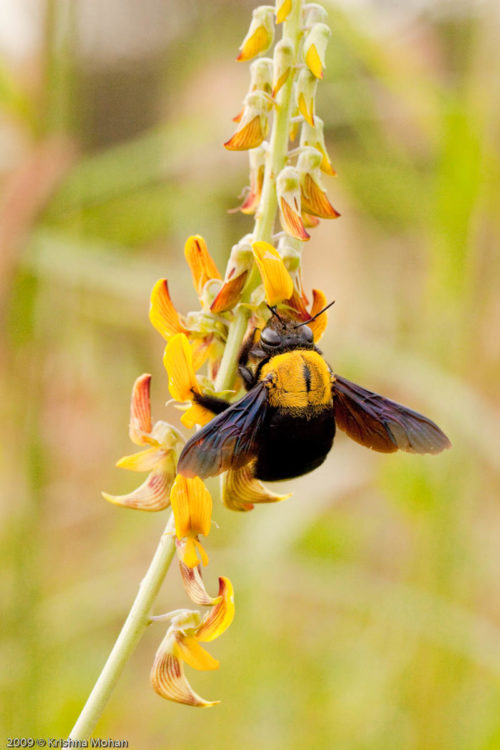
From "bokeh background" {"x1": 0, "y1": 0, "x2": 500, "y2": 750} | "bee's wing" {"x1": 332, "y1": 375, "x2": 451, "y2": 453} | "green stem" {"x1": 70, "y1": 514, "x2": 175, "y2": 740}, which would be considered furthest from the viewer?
"bokeh background" {"x1": 0, "y1": 0, "x2": 500, "y2": 750}

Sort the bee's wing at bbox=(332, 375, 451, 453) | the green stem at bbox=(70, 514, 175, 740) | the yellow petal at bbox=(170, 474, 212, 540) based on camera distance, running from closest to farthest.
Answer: the green stem at bbox=(70, 514, 175, 740) < the yellow petal at bbox=(170, 474, 212, 540) < the bee's wing at bbox=(332, 375, 451, 453)

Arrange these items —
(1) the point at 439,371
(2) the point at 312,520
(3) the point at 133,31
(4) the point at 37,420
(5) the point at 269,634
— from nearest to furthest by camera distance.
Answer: (4) the point at 37,420, (1) the point at 439,371, (2) the point at 312,520, (5) the point at 269,634, (3) the point at 133,31

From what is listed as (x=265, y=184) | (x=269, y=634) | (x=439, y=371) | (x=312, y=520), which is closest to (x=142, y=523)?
(x=312, y=520)

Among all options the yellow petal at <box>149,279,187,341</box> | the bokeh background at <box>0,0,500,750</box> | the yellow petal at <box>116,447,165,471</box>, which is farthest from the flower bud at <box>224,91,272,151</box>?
the bokeh background at <box>0,0,500,750</box>

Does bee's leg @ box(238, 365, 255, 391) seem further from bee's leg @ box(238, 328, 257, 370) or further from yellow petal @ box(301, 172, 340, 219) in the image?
yellow petal @ box(301, 172, 340, 219)

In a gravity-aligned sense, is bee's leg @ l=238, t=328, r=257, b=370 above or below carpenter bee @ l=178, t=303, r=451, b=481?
above

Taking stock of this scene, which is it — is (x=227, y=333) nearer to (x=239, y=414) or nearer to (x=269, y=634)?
(x=239, y=414)

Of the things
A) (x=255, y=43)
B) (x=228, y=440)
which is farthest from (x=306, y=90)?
(x=228, y=440)

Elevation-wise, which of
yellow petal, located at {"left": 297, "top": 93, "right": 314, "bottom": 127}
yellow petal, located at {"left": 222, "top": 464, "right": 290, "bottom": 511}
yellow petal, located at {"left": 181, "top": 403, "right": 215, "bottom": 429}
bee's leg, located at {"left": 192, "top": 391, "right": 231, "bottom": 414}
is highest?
yellow petal, located at {"left": 297, "top": 93, "right": 314, "bottom": 127}
